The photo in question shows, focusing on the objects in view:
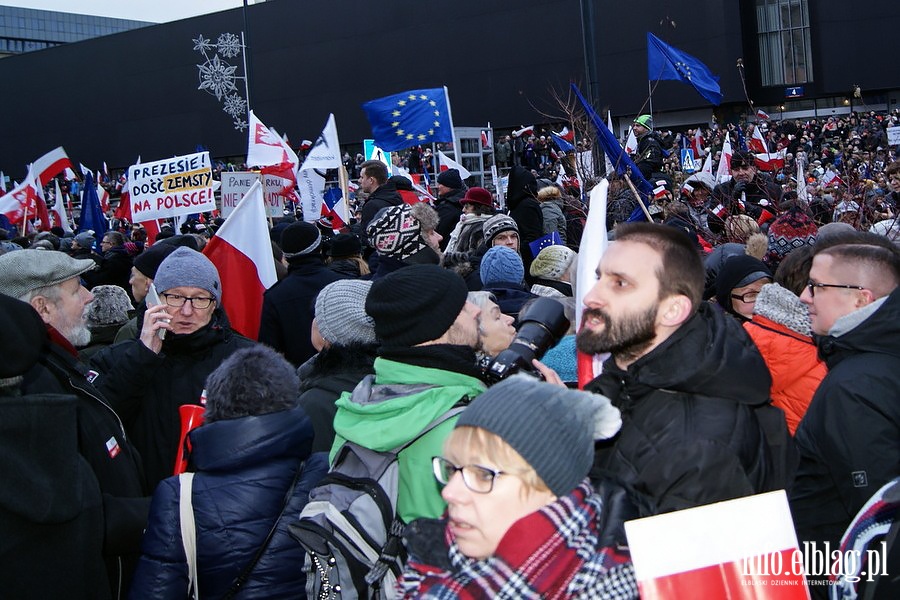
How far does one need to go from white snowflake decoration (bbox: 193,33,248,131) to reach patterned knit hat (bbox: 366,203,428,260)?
37433 millimetres

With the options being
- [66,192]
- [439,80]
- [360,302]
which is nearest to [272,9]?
[439,80]

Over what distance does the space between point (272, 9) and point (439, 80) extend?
10009mm

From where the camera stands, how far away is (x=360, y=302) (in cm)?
382

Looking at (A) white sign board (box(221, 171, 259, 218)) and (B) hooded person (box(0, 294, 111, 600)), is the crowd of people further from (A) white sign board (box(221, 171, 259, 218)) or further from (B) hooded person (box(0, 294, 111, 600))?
(A) white sign board (box(221, 171, 259, 218))

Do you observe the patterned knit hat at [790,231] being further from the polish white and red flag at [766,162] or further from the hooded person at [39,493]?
the polish white and red flag at [766,162]

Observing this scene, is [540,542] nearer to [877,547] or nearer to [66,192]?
[877,547]

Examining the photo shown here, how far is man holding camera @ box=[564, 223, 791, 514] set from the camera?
7.37 ft

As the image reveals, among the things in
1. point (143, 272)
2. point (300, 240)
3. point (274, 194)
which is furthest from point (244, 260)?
point (274, 194)

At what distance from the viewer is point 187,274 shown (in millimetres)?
4562

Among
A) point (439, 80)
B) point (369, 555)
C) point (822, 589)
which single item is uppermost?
point (439, 80)

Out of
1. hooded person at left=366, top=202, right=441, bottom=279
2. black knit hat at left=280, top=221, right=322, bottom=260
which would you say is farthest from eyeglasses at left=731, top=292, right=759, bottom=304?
black knit hat at left=280, top=221, right=322, bottom=260

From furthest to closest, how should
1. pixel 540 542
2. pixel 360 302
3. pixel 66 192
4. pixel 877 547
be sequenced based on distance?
pixel 66 192
pixel 360 302
pixel 877 547
pixel 540 542

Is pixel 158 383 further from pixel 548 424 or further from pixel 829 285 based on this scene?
pixel 829 285

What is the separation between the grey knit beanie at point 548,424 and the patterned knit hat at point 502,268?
297cm
